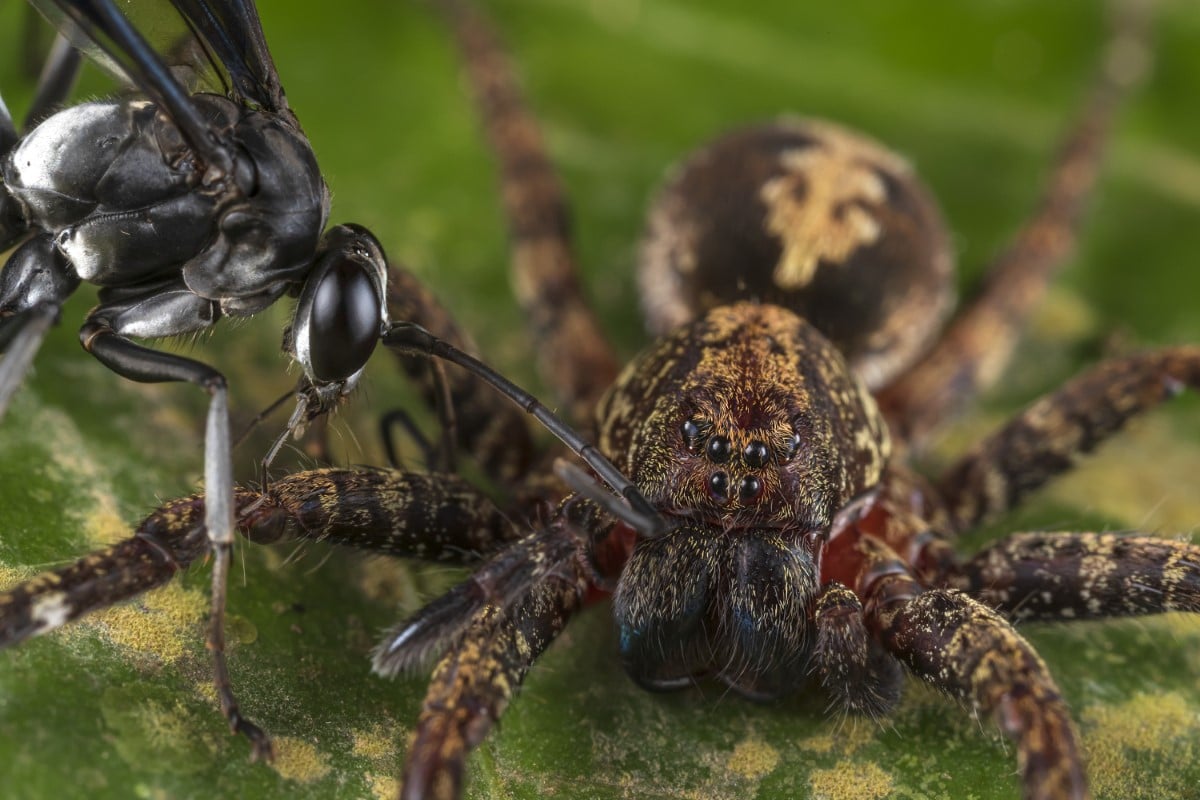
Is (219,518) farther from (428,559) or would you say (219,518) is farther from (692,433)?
(692,433)

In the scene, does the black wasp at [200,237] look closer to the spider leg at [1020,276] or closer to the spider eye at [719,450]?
the spider eye at [719,450]

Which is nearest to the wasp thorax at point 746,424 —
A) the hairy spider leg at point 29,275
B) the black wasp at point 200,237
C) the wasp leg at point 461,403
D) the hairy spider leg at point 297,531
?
the black wasp at point 200,237

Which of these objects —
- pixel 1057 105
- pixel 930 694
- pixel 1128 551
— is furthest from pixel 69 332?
pixel 1057 105

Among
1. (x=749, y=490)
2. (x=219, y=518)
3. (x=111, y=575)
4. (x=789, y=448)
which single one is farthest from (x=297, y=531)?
(x=789, y=448)

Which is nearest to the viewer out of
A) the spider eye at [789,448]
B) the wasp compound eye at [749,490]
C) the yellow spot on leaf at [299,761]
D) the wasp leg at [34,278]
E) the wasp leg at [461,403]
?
the yellow spot on leaf at [299,761]

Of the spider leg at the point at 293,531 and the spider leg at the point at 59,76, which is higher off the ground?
the spider leg at the point at 59,76

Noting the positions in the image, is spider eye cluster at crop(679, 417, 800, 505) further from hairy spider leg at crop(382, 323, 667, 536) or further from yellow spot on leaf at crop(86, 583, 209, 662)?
yellow spot on leaf at crop(86, 583, 209, 662)

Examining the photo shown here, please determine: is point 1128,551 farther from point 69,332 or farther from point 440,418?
point 69,332
